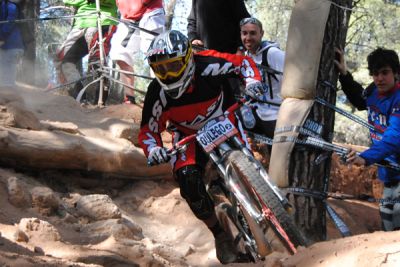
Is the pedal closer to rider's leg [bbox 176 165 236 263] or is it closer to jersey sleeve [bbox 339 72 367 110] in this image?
rider's leg [bbox 176 165 236 263]

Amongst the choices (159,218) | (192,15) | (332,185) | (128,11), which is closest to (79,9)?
(128,11)

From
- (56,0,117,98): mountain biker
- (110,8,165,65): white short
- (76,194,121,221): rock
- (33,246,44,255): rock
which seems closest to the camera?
(33,246,44,255): rock

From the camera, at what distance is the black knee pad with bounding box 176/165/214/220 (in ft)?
16.0

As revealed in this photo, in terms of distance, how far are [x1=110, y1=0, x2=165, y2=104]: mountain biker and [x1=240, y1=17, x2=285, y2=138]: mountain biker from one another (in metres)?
2.33

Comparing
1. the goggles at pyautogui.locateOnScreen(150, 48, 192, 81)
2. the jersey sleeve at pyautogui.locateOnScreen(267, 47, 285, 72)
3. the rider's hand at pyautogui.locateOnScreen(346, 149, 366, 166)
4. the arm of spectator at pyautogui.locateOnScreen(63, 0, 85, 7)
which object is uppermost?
the arm of spectator at pyautogui.locateOnScreen(63, 0, 85, 7)

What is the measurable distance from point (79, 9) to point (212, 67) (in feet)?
15.8

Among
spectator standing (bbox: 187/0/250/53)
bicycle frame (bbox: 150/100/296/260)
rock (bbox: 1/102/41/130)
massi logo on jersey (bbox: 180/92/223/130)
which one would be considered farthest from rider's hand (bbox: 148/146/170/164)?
spectator standing (bbox: 187/0/250/53)

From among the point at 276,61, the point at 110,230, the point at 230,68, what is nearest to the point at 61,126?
the point at 110,230

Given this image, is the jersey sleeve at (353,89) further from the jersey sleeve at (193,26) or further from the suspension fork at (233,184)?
the jersey sleeve at (193,26)

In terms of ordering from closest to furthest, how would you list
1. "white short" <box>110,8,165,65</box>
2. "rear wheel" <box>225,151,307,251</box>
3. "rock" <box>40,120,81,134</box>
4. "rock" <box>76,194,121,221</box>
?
"rear wheel" <box>225,151,307,251</box> → "rock" <box>76,194,121,221</box> → "rock" <box>40,120,81,134</box> → "white short" <box>110,8,165,65</box>

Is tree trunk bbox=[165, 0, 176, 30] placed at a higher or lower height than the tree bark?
higher

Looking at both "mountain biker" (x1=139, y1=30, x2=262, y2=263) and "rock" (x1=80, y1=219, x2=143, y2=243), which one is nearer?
"mountain biker" (x1=139, y1=30, x2=262, y2=263)

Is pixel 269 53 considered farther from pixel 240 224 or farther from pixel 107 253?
pixel 107 253

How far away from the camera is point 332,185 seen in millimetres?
9656
